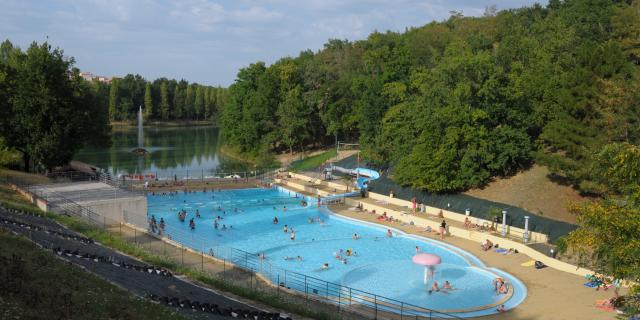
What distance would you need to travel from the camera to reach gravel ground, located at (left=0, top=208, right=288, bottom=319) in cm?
1684

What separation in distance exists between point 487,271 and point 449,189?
12014 mm

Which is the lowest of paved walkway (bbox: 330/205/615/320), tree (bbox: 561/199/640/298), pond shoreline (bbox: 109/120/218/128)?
paved walkway (bbox: 330/205/615/320)

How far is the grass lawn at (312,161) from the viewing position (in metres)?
59.1

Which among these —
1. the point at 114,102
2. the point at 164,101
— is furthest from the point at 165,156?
the point at 164,101

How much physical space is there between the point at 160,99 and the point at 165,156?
67.6 metres

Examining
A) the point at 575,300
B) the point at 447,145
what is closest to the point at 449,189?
the point at 447,145

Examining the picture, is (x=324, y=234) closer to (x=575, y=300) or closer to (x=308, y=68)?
(x=575, y=300)

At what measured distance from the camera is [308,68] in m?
72.2

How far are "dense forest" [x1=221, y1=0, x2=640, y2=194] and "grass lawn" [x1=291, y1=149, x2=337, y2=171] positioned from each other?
3.82 meters

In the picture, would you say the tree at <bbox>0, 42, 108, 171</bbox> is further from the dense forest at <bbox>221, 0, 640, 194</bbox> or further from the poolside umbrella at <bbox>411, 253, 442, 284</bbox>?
the poolside umbrella at <bbox>411, 253, 442, 284</bbox>

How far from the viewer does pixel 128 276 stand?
18.3 meters

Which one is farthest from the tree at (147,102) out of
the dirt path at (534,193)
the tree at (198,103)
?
the dirt path at (534,193)

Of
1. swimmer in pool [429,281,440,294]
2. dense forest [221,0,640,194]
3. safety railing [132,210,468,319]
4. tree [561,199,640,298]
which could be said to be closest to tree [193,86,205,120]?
dense forest [221,0,640,194]

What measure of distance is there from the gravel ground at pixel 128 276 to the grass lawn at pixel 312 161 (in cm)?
3632
